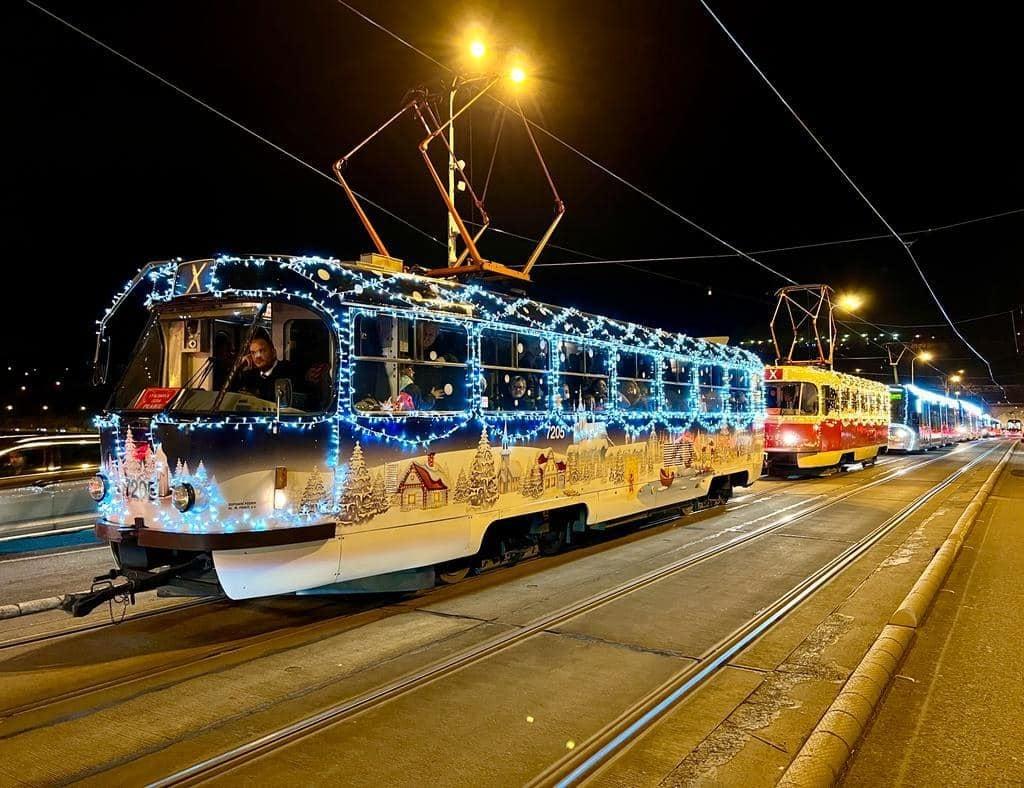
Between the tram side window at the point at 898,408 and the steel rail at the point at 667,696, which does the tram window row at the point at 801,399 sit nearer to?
the steel rail at the point at 667,696

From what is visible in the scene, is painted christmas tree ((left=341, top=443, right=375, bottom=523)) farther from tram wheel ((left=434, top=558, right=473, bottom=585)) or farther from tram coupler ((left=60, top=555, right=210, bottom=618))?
tram wheel ((left=434, top=558, right=473, bottom=585))

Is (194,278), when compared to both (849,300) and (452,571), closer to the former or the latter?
(452,571)

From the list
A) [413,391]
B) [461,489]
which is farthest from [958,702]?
[413,391]

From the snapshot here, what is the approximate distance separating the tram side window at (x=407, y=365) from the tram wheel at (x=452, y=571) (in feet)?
5.31

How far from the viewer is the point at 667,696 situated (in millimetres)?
4551

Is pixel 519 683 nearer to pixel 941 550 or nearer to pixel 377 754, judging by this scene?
pixel 377 754

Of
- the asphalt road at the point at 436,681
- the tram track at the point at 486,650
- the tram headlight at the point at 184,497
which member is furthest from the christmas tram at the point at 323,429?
the tram track at the point at 486,650

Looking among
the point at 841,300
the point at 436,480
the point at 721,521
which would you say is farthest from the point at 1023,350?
the point at 436,480

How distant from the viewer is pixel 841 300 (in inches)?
1091

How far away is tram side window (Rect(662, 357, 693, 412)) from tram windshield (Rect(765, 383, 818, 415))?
8.47m

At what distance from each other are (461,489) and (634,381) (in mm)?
3807

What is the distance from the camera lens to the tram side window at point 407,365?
582 centimetres

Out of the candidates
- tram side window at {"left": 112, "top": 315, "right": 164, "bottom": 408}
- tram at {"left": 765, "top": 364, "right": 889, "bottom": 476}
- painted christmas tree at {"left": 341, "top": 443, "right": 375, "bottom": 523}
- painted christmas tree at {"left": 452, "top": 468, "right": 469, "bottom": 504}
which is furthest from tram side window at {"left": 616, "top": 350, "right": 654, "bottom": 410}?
tram at {"left": 765, "top": 364, "right": 889, "bottom": 476}

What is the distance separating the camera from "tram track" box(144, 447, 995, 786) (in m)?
3.67
